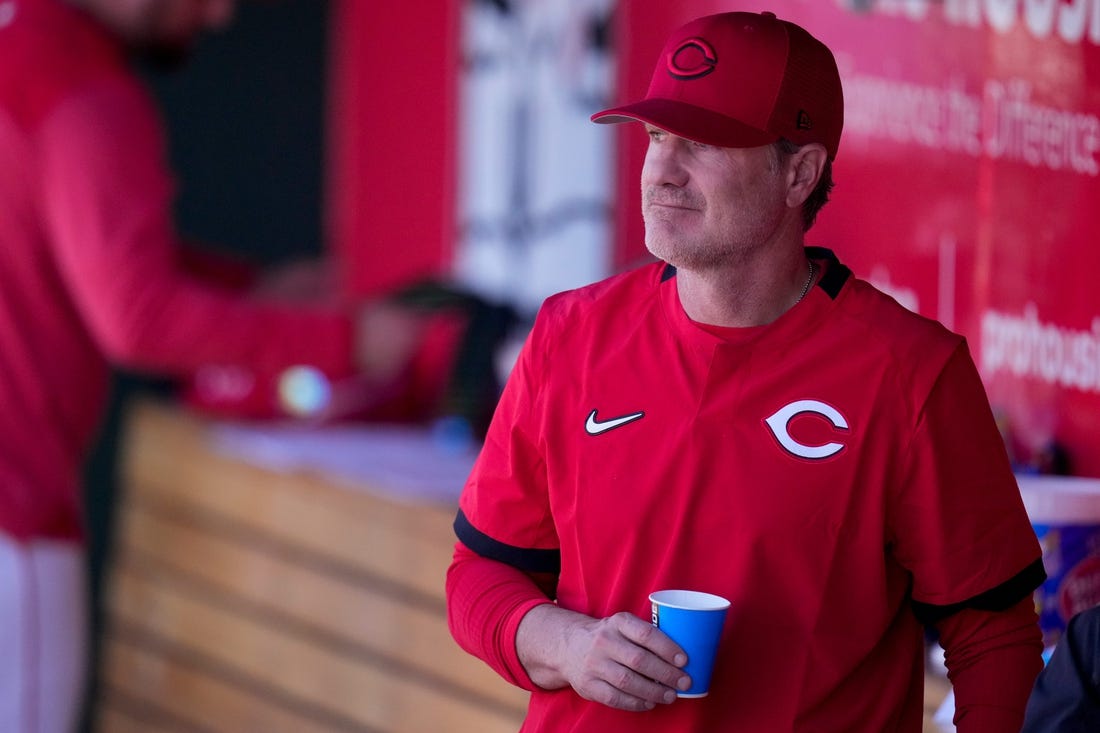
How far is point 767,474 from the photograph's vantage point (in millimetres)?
1583

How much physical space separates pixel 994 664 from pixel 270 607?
104 inches

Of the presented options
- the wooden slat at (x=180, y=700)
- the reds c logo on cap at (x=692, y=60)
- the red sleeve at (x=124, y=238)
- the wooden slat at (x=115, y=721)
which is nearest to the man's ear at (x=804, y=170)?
the reds c logo on cap at (x=692, y=60)

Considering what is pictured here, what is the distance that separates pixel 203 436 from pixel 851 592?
2.92m

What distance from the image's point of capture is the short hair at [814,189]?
163 cm

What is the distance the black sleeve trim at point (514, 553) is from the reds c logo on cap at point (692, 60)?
554 mm

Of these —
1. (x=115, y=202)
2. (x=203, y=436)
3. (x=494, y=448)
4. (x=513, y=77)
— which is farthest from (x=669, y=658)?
(x=203, y=436)

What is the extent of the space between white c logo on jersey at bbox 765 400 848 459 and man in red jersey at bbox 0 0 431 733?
64.5 inches

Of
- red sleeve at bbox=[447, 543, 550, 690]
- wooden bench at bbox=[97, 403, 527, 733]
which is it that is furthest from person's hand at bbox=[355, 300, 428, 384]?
red sleeve at bbox=[447, 543, 550, 690]

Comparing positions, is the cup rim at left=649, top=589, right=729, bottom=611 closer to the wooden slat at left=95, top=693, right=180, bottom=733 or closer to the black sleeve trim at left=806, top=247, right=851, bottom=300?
the black sleeve trim at left=806, top=247, right=851, bottom=300

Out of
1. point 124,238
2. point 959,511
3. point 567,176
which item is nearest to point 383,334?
point 124,238

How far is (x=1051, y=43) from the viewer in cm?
237

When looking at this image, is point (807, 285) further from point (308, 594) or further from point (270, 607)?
point (270, 607)

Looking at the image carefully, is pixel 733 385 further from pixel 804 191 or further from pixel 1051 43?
pixel 1051 43

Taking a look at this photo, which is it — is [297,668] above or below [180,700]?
above
